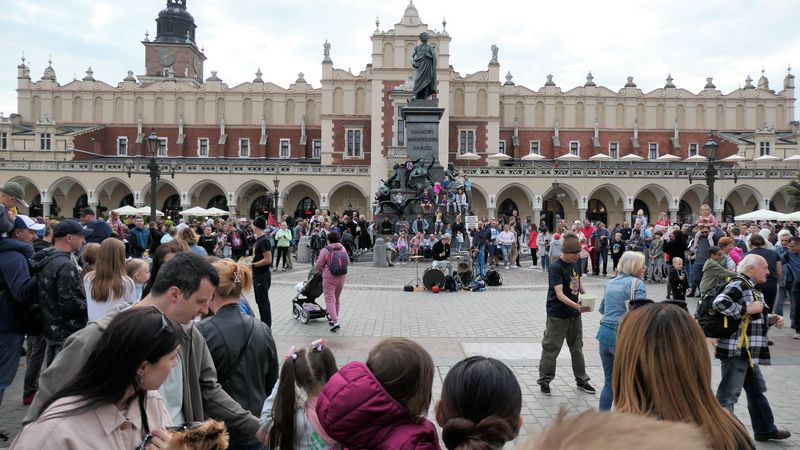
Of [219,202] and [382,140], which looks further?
[219,202]

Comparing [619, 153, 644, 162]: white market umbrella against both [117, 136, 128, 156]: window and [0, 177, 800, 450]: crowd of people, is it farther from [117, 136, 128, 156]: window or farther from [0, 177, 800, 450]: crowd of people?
[117, 136, 128, 156]: window

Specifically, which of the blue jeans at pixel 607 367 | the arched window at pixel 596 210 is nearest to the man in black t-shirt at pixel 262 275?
the blue jeans at pixel 607 367

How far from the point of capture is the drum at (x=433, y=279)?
13.4m

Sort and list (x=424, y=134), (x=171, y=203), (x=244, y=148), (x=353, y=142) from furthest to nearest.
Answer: (x=244, y=148)
(x=353, y=142)
(x=171, y=203)
(x=424, y=134)

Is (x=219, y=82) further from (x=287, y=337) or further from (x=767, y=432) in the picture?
(x=767, y=432)

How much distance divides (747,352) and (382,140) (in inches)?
1566

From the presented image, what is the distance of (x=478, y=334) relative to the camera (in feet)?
28.1

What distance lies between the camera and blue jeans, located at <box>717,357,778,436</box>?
4387mm

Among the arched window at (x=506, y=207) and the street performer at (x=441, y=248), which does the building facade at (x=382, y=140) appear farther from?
the street performer at (x=441, y=248)

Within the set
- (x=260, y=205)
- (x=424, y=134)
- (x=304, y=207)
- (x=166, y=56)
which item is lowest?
(x=304, y=207)

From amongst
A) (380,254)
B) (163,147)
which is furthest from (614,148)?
(163,147)

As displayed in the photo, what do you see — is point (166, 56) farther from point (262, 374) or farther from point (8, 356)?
point (262, 374)

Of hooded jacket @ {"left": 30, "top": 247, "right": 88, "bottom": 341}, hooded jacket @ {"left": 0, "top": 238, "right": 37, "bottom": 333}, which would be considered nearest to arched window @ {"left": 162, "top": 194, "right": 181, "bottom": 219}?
hooded jacket @ {"left": 0, "top": 238, "right": 37, "bottom": 333}

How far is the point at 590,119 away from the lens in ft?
161
